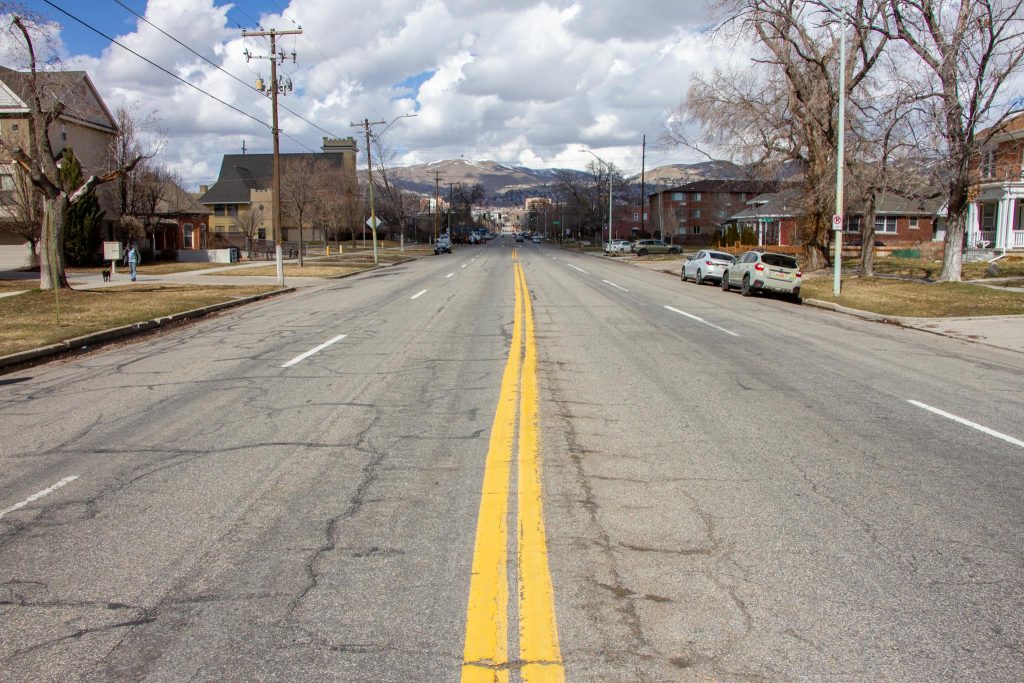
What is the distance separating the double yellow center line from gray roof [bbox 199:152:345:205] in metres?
82.7

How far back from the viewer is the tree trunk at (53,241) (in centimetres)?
2186

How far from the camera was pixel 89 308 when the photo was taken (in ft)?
61.1

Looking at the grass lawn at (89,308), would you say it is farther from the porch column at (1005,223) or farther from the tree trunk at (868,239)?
the porch column at (1005,223)

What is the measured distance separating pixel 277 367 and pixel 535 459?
5.76m

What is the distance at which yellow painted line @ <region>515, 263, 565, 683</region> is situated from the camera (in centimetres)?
334

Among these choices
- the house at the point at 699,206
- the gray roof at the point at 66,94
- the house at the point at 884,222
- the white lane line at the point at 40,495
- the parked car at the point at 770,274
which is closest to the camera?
the white lane line at the point at 40,495

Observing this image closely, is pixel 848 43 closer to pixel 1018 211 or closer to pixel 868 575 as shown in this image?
pixel 1018 211

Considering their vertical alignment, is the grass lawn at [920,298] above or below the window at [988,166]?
below

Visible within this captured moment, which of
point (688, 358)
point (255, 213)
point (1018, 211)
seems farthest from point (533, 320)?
point (255, 213)

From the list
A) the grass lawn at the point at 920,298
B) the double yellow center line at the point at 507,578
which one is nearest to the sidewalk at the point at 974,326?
the grass lawn at the point at 920,298

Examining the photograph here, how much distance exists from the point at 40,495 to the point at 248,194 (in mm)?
84753

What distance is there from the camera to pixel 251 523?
488 centimetres

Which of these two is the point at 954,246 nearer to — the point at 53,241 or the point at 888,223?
the point at 53,241

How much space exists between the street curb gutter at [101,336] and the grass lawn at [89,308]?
0.67 feet
